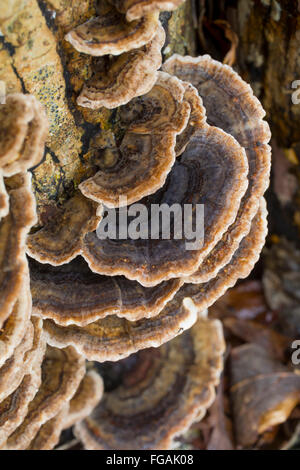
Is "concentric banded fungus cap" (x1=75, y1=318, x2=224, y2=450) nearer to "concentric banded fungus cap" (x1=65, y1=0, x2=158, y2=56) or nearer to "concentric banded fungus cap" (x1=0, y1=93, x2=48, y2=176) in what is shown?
"concentric banded fungus cap" (x1=0, y1=93, x2=48, y2=176)

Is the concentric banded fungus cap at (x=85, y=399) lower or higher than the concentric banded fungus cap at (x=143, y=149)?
lower

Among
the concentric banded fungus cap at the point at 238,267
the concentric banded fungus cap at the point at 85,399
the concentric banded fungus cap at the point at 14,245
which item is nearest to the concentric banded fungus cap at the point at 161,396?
the concentric banded fungus cap at the point at 85,399

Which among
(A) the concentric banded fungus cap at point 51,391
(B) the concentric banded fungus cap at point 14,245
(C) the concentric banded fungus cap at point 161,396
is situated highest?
(B) the concentric banded fungus cap at point 14,245

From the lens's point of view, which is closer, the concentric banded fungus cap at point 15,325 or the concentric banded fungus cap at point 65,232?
the concentric banded fungus cap at point 15,325

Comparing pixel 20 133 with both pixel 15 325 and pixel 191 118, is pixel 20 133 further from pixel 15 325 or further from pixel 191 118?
pixel 191 118

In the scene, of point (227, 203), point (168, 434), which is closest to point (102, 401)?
point (168, 434)

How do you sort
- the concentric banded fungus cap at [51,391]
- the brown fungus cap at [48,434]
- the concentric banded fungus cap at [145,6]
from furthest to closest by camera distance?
the brown fungus cap at [48,434]
the concentric banded fungus cap at [51,391]
the concentric banded fungus cap at [145,6]

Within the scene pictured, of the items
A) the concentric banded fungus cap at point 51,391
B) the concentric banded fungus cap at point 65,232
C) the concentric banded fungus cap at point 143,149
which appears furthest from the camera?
the concentric banded fungus cap at point 51,391

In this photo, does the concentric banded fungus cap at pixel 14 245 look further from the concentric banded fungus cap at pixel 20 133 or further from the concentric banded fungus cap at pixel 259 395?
the concentric banded fungus cap at pixel 259 395
